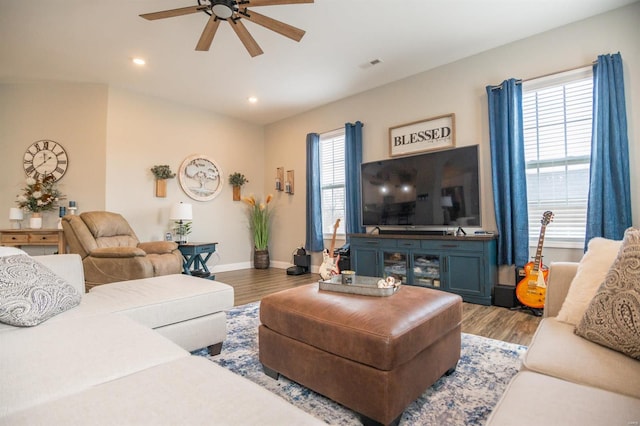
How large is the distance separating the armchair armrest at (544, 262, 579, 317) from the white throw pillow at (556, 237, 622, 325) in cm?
10

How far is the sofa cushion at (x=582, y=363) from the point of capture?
85 centimetres

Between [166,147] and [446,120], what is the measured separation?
13.8ft

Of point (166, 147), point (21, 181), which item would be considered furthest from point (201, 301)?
point (21, 181)

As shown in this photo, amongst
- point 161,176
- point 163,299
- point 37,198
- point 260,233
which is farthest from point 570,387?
point 37,198

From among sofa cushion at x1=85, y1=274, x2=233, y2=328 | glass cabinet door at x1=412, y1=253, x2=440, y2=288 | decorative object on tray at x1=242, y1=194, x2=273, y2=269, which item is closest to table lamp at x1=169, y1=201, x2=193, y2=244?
decorative object on tray at x1=242, y1=194, x2=273, y2=269

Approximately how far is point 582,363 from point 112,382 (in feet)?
4.53

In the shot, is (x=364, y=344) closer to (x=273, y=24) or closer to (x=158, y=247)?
(x=273, y=24)

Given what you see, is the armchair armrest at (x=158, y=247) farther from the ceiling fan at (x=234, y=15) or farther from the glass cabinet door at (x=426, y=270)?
the glass cabinet door at (x=426, y=270)

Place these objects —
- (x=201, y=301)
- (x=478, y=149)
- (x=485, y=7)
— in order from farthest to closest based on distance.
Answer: (x=478, y=149)
(x=485, y=7)
(x=201, y=301)

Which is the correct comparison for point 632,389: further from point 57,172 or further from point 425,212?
point 57,172

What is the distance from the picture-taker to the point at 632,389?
0.82 metres

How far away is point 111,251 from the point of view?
10.8ft

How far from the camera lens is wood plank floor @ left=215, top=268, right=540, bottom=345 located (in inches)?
94.9

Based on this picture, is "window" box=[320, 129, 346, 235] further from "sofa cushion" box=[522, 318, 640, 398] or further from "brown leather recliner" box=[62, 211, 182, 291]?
"sofa cushion" box=[522, 318, 640, 398]
